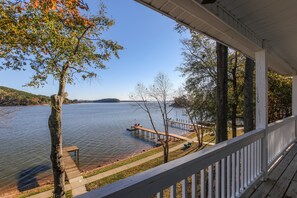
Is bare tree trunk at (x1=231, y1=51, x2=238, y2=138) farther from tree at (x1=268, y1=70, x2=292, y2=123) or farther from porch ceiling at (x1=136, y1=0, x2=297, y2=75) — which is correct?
porch ceiling at (x1=136, y1=0, x2=297, y2=75)

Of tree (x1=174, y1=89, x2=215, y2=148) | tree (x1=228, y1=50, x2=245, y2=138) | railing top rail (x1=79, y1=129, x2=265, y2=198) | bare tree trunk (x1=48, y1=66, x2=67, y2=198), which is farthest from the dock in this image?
railing top rail (x1=79, y1=129, x2=265, y2=198)

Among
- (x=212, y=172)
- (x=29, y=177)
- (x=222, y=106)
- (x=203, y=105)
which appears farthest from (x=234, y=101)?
(x=29, y=177)

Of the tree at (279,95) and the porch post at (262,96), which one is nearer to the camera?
the porch post at (262,96)

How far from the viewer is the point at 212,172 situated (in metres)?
1.90

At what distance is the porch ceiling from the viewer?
1.58 m

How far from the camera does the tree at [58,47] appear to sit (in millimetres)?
4582

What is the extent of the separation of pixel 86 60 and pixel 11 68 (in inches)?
111

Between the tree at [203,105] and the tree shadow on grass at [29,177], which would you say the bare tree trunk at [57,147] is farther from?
the tree at [203,105]

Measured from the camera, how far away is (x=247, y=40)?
2.54 meters

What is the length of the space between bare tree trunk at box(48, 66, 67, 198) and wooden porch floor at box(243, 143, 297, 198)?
671 centimetres

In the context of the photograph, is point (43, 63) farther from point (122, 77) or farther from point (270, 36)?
point (122, 77)

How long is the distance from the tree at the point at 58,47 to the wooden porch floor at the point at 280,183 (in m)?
5.37

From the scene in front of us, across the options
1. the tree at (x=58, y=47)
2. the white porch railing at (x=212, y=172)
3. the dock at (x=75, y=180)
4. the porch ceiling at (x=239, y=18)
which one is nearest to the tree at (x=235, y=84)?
the white porch railing at (x=212, y=172)

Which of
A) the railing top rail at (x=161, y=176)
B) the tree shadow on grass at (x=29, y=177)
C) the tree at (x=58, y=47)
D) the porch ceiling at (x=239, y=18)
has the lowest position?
the tree shadow on grass at (x=29, y=177)
